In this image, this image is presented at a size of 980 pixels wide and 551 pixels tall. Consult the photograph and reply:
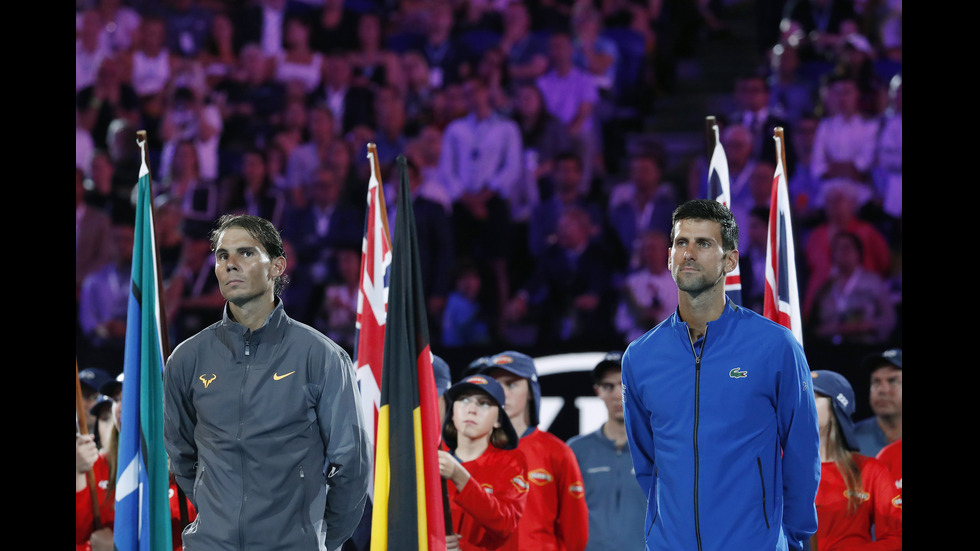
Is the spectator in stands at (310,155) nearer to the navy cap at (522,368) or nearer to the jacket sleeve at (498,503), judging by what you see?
the navy cap at (522,368)

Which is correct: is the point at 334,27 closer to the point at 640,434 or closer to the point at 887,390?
the point at 887,390

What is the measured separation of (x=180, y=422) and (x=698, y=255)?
1924 mm

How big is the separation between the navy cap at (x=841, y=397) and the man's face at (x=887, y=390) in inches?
18.6

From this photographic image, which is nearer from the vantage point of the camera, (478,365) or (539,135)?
(478,365)

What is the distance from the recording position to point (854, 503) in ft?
19.6

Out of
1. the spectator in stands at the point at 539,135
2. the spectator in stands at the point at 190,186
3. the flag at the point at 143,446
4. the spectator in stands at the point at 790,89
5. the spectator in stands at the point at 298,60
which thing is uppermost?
the spectator in stands at the point at 298,60

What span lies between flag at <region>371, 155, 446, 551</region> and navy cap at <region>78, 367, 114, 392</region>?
10.6 ft

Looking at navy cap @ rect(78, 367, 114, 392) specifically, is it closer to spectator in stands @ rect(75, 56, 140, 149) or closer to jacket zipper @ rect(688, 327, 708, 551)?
jacket zipper @ rect(688, 327, 708, 551)

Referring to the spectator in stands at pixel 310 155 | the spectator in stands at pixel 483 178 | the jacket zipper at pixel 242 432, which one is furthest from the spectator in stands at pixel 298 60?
the jacket zipper at pixel 242 432

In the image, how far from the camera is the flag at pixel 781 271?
5664 mm

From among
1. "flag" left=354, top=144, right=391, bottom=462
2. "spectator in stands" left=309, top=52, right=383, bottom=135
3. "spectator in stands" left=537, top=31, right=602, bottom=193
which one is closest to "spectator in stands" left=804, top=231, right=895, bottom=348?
"spectator in stands" left=537, top=31, right=602, bottom=193

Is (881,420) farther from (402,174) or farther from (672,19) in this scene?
(672,19)

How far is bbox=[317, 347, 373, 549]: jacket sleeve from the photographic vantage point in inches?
160

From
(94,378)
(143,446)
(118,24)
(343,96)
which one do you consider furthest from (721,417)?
(118,24)
